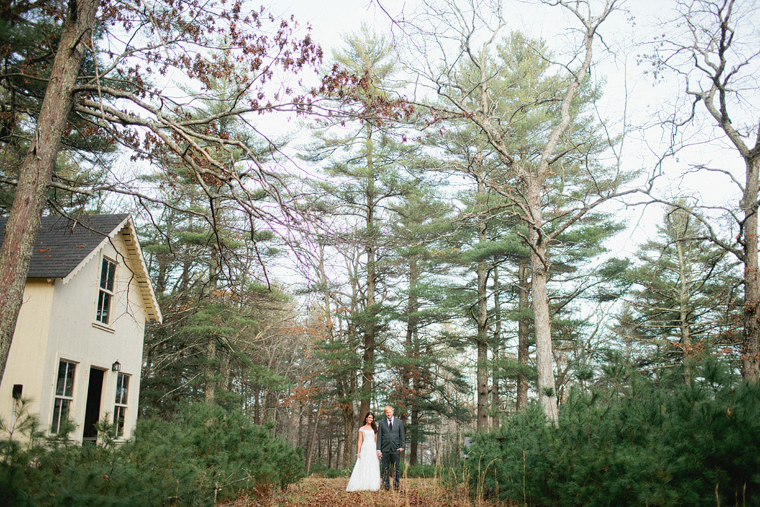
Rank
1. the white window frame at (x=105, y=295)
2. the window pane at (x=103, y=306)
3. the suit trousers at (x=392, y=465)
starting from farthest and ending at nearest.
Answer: the window pane at (x=103, y=306)
the white window frame at (x=105, y=295)
the suit trousers at (x=392, y=465)

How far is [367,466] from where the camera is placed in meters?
9.77

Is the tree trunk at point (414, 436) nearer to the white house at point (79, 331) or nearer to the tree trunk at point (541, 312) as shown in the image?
the white house at point (79, 331)

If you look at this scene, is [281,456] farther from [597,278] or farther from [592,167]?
[592,167]

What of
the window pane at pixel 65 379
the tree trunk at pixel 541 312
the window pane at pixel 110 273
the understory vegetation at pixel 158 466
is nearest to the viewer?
the understory vegetation at pixel 158 466

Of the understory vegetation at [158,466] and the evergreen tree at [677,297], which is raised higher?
the evergreen tree at [677,297]

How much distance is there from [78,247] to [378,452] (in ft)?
Result: 26.5

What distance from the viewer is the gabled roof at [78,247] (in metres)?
10.6

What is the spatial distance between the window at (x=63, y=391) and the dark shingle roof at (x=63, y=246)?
2040mm

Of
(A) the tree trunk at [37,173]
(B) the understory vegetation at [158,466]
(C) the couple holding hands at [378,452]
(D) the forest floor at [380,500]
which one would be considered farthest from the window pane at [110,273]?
(A) the tree trunk at [37,173]

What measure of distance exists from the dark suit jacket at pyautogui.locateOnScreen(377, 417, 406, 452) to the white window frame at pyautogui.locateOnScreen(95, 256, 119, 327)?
753 centimetres

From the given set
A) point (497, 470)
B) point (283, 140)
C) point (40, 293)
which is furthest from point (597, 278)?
point (40, 293)

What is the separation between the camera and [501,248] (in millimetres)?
19312

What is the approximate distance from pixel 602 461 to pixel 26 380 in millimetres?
10521

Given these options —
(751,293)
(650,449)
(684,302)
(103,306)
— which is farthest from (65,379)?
(684,302)
